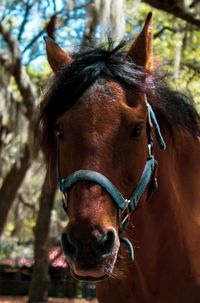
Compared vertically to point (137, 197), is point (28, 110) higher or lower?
higher

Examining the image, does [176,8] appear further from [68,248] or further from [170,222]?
[68,248]

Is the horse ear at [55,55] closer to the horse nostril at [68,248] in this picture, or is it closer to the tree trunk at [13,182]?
the horse nostril at [68,248]

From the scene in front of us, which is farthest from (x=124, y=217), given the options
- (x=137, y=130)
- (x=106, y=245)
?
(x=137, y=130)

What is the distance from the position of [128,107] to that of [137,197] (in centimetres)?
44

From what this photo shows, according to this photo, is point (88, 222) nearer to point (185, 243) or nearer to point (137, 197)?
point (137, 197)

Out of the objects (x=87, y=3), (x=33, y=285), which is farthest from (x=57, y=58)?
(x=33, y=285)

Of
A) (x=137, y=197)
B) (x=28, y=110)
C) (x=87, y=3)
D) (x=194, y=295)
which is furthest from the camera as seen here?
(x=28, y=110)

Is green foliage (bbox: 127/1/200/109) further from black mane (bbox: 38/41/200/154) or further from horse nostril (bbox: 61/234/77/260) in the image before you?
horse nostril (bbox: 61/234/77/260)

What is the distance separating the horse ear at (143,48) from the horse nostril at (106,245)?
3.43 feet

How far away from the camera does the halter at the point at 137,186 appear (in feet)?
8.74

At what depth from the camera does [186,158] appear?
11.3 feet

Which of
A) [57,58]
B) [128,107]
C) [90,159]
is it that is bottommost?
[90,159]

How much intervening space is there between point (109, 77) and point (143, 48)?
29 cm

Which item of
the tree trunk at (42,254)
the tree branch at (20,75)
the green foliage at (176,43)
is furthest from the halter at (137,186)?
the tree trunk at (42,254)
